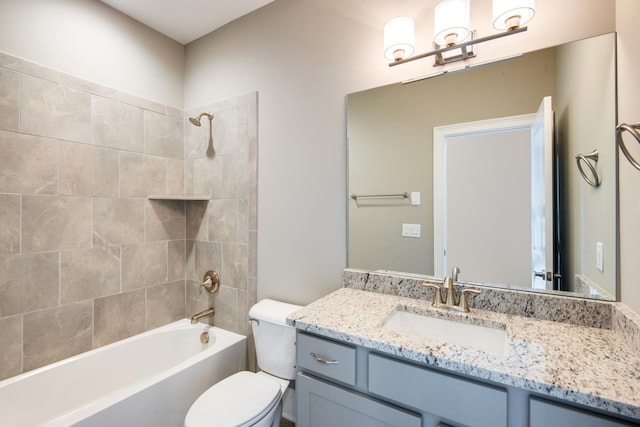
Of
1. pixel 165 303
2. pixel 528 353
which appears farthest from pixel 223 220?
pixel 528 353

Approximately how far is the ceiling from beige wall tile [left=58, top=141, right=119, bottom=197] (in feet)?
3.18

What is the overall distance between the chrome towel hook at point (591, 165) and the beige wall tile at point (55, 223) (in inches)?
101

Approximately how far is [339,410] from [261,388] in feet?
2.00

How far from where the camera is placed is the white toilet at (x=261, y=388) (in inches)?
50.3

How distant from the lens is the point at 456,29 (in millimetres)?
1195

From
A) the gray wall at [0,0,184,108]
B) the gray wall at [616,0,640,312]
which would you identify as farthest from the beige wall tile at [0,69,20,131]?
the gray wall at [616,0,640,312]

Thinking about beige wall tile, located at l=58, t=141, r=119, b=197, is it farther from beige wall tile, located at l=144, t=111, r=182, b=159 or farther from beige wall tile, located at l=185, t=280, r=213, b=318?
beige wall tile, located at l=185, t=280, r=213, b=318

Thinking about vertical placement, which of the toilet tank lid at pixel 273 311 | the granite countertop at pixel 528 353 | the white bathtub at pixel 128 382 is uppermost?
the granite countertop at pixel 528 353

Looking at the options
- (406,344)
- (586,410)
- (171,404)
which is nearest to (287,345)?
(171,404)

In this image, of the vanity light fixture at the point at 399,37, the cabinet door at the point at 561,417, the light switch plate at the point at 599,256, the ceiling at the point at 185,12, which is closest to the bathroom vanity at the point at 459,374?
the cabinet door at the point at 561,417

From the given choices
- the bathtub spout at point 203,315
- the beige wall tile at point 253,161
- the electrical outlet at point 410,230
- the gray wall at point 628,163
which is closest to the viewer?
the gray wall at point 628,163

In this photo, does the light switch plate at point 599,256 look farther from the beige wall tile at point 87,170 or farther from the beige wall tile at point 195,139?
the beige wall tile at point 87,170

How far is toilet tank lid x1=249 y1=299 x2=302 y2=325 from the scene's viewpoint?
1.64 meters

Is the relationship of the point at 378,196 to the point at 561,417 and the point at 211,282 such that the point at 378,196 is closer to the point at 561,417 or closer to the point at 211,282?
the point at 561,417
